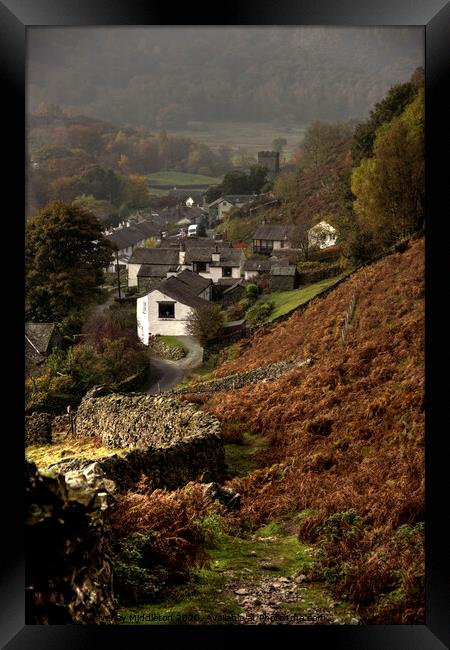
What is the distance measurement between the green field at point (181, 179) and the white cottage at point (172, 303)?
0.81 metres

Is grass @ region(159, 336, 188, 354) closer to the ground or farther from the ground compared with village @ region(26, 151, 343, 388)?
closer to the ground

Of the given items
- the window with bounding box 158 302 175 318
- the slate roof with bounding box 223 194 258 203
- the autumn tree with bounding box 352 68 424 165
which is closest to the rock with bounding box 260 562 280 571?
the window with bounding box 158 302 175 318

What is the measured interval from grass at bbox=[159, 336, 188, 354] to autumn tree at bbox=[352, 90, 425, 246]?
1.85m

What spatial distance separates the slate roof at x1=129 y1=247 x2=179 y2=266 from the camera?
26.3 feet

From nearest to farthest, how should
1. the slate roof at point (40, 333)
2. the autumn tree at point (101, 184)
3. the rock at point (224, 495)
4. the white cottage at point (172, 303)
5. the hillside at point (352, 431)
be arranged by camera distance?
the hillside at point (352, 431), the slate roof at point (40, 333), the rock at point (224, 495), the autumn tree at point (101, 184), the white cottage at point (172, 303)

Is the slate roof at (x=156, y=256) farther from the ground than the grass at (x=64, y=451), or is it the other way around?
the slate roof at (x=156, y=256)

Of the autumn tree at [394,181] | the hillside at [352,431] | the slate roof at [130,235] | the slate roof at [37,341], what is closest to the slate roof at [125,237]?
the slate roof at [130,235]

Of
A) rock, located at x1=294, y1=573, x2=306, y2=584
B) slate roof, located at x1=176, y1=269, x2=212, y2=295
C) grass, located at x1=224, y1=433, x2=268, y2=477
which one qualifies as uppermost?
slate roof, located at x1=176, y1=269, x2=212, y2=295

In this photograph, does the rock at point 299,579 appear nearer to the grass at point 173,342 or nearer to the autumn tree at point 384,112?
the grass at point 173,342

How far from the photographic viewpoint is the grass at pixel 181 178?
26.0ft

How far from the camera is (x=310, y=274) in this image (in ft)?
26.7

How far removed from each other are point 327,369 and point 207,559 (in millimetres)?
1999

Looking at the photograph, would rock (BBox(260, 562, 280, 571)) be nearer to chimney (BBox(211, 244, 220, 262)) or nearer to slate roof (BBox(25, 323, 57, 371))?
slate roof (BBox(25, 323, 57, 371))

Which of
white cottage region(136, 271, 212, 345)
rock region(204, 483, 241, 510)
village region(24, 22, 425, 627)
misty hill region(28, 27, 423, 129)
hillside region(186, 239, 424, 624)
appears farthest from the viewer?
white cottage region(136, 271, 212, 345)
